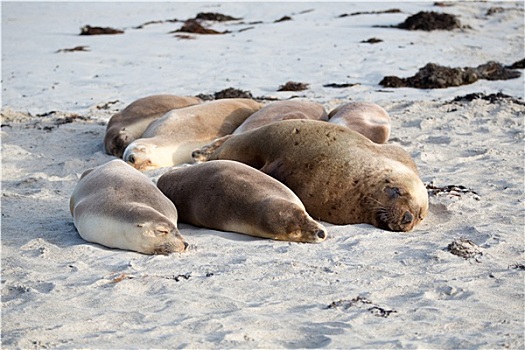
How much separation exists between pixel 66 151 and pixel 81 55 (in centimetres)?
678

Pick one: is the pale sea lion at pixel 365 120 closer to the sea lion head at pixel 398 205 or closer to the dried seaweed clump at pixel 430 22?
the sea lion head at pixel 398 205

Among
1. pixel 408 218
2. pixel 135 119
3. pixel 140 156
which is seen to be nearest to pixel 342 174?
pixel 408 218

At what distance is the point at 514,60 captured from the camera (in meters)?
13.2

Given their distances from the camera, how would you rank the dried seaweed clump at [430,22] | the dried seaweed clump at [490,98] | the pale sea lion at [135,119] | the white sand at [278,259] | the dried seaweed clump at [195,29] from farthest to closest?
the dried seaweed clump at [195,29], the dried seaweed clump at [430,22], the dried seaweed clump at [490,98], the pale sea lion at [135,119], the white sand at [278,259]

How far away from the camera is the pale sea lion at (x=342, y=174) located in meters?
5.27

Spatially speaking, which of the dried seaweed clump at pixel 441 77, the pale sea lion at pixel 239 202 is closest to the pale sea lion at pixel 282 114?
the pale sea lion at pixel 239 202

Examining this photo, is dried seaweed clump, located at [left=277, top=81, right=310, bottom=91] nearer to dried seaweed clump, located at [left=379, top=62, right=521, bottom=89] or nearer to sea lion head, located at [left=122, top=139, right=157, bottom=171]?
dried seaweed clump, located at [left=379, top=62, right=521, bottom=89]

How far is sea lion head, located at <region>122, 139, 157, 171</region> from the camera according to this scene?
716 centimetres

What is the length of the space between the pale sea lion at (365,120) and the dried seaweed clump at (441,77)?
126 inches

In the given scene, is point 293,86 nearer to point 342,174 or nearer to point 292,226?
point 342,174

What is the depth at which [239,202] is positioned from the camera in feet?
16.6

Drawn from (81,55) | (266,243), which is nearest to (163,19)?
(81,55)

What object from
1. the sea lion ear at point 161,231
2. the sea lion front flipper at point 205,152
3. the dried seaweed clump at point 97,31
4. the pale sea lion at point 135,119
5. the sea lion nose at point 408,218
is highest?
the sea lion ear at point 161,231

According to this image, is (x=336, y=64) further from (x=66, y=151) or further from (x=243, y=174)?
(x=243, y=174)
